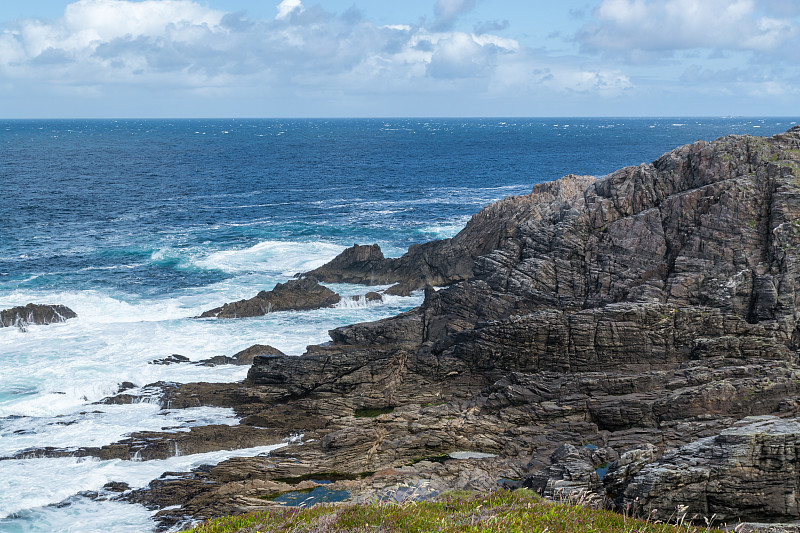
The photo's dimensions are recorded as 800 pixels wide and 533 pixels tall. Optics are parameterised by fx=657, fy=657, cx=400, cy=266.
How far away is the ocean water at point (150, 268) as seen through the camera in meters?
28.6

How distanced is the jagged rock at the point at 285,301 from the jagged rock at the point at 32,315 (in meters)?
10.3

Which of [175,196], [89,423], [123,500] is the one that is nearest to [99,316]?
[89,423]

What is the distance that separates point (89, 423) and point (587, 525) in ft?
85.2

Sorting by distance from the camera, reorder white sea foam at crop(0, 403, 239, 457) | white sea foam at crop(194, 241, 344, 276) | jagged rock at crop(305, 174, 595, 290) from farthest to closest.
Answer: white sea foam at crop(194, 241, 344, 276) < jagged rock at crop(305, 174, 595, 290) < white sea foam at crop(0, 403, 239, 457)

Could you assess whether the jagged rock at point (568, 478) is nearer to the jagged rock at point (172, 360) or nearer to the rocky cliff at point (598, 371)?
the rocky cliff at point (598, 371)

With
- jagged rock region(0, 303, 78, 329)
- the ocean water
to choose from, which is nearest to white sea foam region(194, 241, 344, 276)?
the ocean water

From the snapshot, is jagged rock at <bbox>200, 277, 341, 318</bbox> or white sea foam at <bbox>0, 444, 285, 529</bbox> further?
jagged rock at <bbox>200, 277, 341, 318</bbox>

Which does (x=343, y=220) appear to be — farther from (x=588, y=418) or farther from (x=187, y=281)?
(x=588, y=418)

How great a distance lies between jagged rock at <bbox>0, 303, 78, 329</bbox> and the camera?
4641 cm

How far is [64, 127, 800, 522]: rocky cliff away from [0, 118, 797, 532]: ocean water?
12.3ft

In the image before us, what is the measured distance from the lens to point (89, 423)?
3206cm

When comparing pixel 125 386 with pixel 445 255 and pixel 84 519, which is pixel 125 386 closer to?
pixel 84 519

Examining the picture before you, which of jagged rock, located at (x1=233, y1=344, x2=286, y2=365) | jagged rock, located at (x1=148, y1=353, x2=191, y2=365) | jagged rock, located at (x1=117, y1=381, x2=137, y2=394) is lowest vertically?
jagged rock, located at (x1=117, y1=381, x2=137, y2=394)

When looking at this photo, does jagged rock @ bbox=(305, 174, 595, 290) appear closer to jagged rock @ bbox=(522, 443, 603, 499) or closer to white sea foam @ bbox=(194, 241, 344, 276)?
white sea foam @ bbox=(194, 241, 344, 276)
